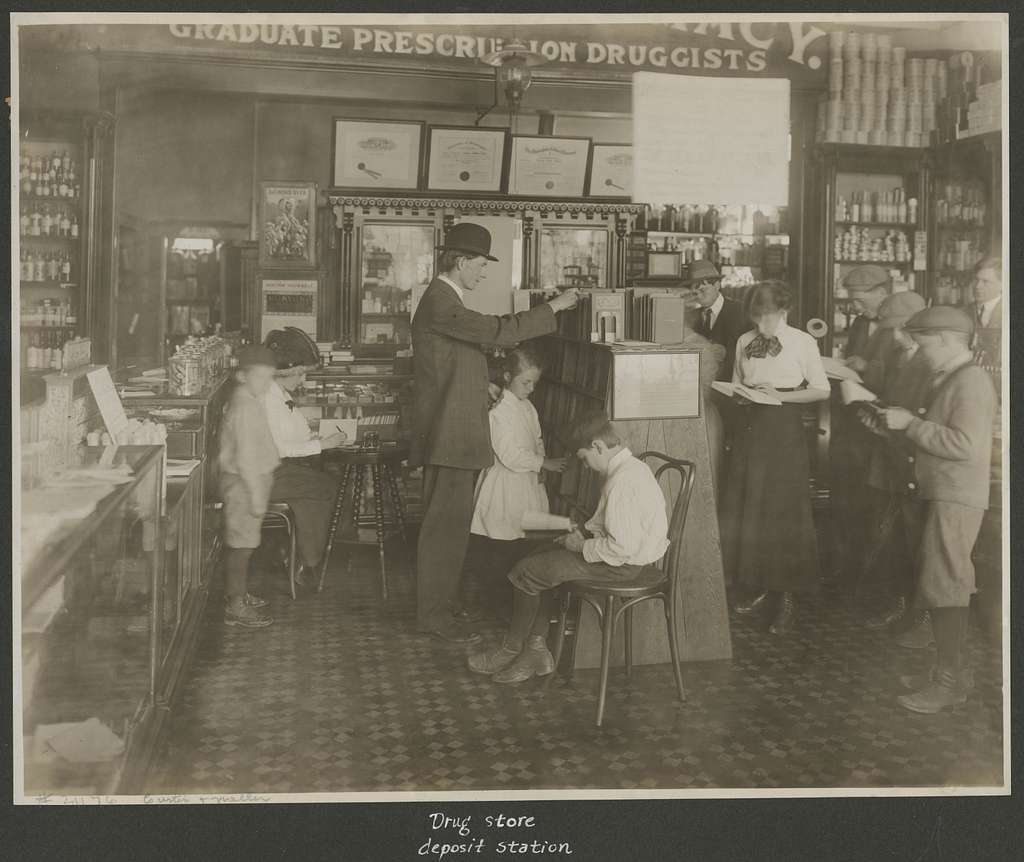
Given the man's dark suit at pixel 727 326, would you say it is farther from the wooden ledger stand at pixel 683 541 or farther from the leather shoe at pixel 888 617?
the leather shoe at pixel 888 617

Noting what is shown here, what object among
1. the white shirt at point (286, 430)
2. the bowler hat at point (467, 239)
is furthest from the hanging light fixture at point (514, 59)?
the white shirt at point (286, 430)

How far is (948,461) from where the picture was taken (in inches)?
134

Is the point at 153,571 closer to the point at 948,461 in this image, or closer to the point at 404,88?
the point at 948,461

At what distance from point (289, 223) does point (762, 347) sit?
3.61 metres

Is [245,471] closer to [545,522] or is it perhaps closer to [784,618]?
[545,522]

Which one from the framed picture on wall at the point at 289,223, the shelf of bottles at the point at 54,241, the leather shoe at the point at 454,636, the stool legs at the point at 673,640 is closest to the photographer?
the shelf of bottles at the point at 54,241

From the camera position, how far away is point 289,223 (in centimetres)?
670

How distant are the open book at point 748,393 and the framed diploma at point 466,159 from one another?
3.00 meters

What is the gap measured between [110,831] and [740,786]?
5.84 ft

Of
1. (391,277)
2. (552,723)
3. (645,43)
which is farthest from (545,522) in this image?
(391,277)

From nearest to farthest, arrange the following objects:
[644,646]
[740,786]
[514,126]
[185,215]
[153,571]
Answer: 1. [740,786]
2. [153,571]
3. [644,646]
4. [185,215]
5. [514,126]

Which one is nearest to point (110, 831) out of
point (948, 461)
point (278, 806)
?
point (278, 806)

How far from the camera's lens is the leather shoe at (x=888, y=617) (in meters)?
4.16

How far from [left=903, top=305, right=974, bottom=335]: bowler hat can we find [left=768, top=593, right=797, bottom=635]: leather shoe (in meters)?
1.34
